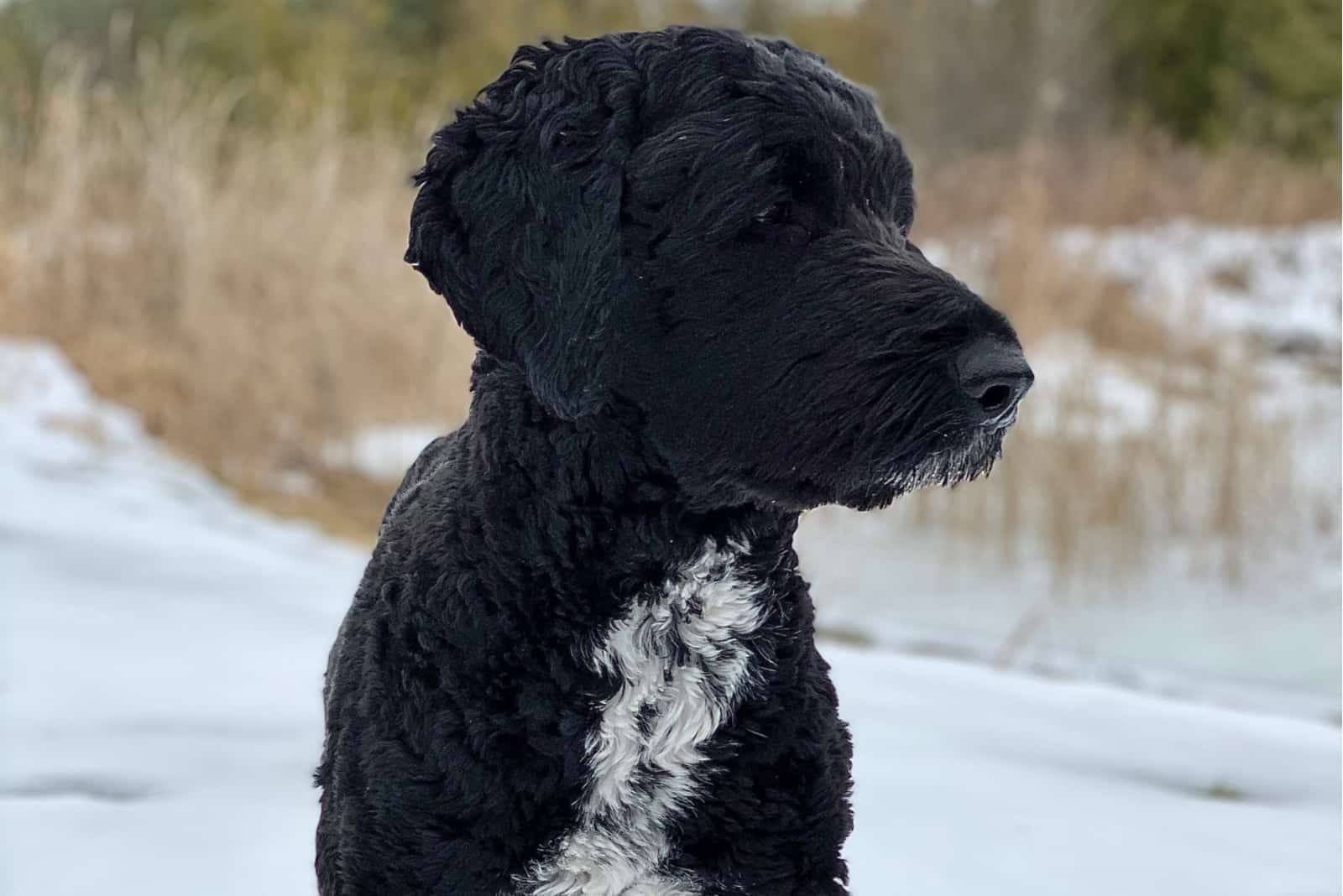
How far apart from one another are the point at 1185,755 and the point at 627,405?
3.21m

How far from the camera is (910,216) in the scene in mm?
2818

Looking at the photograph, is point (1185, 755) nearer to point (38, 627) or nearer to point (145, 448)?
point (38, 627)

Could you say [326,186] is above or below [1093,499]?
above

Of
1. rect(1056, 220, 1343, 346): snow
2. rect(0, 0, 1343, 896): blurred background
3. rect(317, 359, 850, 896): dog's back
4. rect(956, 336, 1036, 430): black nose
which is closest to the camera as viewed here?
rect(956, 336, 1036, 430): black nose

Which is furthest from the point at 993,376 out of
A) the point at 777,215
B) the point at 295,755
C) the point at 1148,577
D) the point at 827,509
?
the point at 827,509

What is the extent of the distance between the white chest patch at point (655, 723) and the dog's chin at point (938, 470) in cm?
28

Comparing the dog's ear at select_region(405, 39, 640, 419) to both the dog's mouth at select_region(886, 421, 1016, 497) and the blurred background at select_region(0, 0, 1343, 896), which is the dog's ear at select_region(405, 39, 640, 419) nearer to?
the dog's mouth at select_region(886, 421, 1016, 497)

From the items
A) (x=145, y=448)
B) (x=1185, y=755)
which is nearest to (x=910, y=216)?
(x=1185, y=755)

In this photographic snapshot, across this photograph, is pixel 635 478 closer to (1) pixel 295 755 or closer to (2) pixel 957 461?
(2) pixel 957 461

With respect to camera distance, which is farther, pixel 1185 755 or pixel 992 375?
pixel 1185 755

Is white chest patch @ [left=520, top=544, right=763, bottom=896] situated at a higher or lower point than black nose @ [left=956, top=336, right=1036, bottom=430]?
lower

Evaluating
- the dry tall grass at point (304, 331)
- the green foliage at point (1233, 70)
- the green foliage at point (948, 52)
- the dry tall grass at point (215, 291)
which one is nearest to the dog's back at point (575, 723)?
the dry tall grass at point (304, 331)

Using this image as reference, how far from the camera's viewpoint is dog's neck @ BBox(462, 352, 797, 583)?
2.45 meters

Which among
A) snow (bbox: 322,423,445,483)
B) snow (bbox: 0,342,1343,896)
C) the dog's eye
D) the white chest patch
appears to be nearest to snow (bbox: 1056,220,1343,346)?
snow (bbox: 322,423,445,483)
